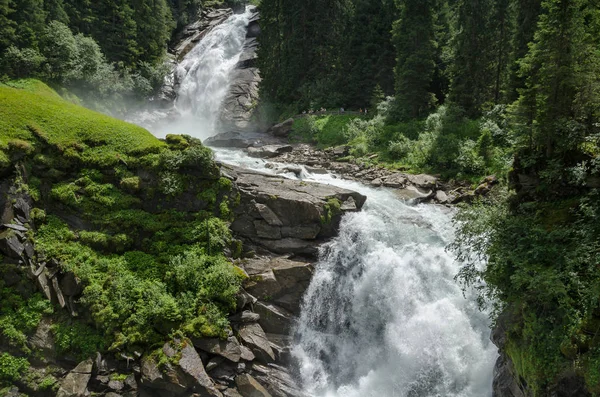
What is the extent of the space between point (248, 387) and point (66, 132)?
41.1 ft

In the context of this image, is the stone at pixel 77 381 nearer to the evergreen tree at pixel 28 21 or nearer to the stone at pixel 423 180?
the stone at pixel 423 180

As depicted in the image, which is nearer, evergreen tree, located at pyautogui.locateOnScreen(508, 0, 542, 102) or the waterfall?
the waterfall

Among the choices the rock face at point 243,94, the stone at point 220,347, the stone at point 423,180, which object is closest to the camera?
the stone at point 220,347

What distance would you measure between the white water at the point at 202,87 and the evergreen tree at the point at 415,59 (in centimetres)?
2298

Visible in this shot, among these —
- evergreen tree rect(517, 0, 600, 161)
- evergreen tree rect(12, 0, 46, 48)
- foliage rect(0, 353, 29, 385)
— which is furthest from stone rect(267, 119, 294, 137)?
foliage rect(0, 353, 29, 385)

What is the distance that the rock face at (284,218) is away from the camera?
17.5 m

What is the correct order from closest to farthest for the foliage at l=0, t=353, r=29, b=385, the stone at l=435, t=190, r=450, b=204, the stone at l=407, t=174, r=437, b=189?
the foliage at l=0, t=353, r=29, b=385 → the stone at l=435, t=190, r=450, b=204 → the stone at l=407, t=174, r=437, b=189

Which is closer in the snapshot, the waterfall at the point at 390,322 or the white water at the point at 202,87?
the waterfall at the point at 390,322

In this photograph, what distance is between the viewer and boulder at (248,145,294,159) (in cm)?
3253

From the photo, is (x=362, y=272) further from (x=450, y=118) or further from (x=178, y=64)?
(x=178, y=64)

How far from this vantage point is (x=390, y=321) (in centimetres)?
1572

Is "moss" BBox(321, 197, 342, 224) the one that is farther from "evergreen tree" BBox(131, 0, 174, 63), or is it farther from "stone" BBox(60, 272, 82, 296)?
"evergreen tree" BBox(131, 0, 174, 63)

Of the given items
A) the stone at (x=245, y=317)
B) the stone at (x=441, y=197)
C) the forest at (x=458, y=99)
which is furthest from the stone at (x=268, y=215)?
the stone at (x=441, y=197)

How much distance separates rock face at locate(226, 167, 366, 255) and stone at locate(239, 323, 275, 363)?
368cm
